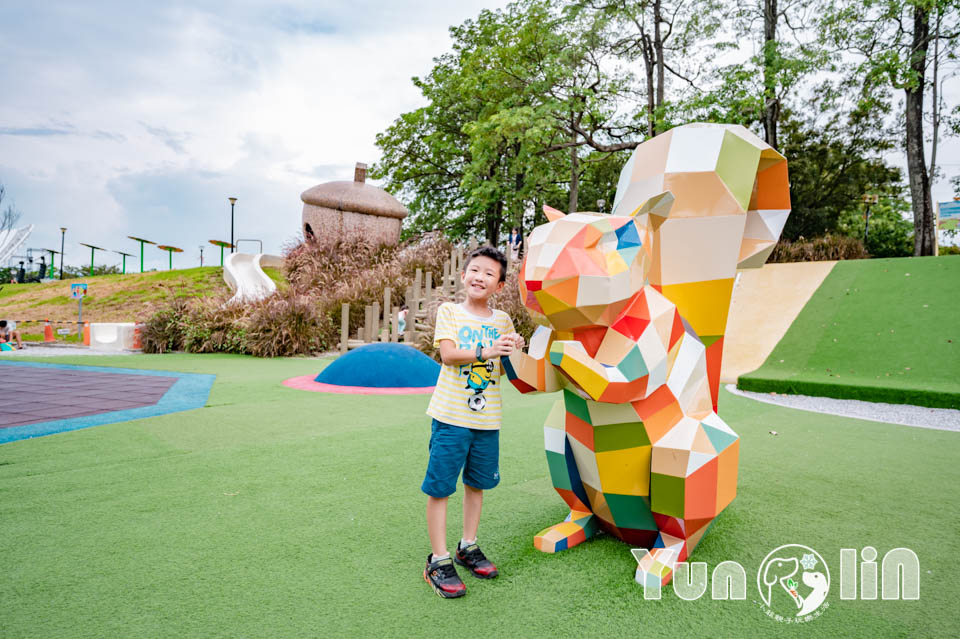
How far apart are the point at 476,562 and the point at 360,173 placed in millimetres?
19967

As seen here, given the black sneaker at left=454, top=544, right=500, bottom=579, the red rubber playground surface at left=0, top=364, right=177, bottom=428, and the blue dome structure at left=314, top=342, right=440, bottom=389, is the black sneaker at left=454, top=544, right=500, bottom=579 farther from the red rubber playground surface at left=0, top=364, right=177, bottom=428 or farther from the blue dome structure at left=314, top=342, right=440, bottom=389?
the blue dome structure at left=314, top=342, right=440, bottom=389

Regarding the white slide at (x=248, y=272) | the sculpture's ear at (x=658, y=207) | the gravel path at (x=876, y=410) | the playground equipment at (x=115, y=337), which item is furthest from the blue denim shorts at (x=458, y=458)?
the white slide at (x=248, y=272)

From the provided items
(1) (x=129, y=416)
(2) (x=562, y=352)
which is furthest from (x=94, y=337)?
(2) (x=562, y=352)

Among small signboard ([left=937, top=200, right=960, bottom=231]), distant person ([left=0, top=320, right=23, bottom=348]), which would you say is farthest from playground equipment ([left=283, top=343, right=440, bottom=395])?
small signboard ([left=937, top=200, right=960, bottom=231])

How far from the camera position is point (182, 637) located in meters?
1.73

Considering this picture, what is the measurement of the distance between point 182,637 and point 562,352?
1.58 m

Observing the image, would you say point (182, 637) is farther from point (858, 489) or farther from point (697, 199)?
point (858, 489)

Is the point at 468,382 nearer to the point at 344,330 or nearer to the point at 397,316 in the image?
the point at 397,316

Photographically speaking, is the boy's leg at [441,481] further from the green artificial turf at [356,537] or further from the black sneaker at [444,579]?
the green artificial turf at [356,537]

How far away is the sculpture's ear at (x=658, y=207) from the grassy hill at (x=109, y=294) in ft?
49.6

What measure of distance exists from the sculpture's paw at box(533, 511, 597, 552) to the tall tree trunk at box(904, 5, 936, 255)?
1556 centimetres

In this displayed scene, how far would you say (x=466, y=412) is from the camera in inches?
85.4

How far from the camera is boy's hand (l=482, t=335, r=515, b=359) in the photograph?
77.8 inches

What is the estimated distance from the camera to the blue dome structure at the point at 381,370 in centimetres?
724
